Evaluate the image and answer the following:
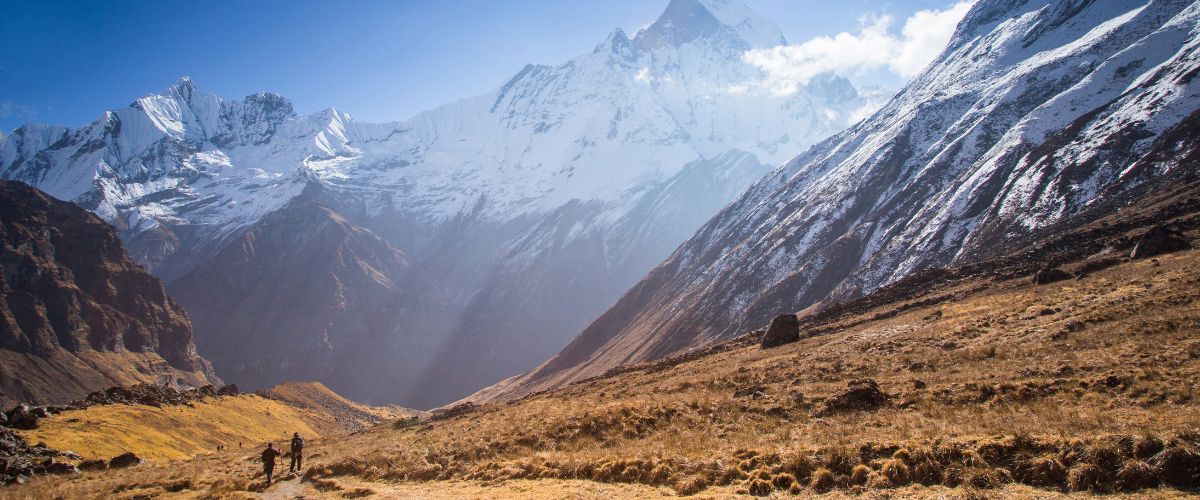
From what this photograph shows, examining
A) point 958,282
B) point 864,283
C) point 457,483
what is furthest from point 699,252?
point 457,483

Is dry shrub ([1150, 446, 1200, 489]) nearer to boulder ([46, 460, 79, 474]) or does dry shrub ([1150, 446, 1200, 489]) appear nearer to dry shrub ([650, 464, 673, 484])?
dry shrub ([650, 464, 673, 484])

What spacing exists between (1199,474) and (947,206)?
105980 millimetres

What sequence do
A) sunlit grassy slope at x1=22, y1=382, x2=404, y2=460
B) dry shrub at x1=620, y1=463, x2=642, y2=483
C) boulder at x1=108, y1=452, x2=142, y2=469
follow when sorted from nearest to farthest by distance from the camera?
dry shrub at x1=620, y1=463, x2=642, y2=483 < boulder at x1=108, y1=452, x2=142, y2=469 < sunlit grassy slope at x1=22, y1=382, x2=404, y2=460

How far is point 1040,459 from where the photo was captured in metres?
14.2

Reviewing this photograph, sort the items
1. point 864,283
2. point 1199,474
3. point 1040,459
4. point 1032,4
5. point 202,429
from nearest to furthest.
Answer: point 1199,474, point 1040,459, point 202,429, point 864,283, point 1032,4

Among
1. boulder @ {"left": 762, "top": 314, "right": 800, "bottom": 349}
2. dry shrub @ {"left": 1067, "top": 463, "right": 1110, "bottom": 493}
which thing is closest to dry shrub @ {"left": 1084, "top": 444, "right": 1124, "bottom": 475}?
dry shrub @ {"left": 1067, "top": 463, "right": 1110, "bottom": 493}

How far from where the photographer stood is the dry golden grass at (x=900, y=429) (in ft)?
47.6

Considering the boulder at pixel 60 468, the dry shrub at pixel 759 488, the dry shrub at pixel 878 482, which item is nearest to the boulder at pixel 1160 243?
the dry shrub at pixel 878 482

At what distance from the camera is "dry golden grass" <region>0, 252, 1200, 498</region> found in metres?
14.5

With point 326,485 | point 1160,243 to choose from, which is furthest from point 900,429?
point 1160,243

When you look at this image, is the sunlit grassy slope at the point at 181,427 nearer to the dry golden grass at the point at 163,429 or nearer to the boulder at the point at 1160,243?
the dry golden grass at the point at 163,429

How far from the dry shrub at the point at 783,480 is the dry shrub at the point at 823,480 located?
1.66 ft

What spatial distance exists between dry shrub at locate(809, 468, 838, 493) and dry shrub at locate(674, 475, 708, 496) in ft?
10.4

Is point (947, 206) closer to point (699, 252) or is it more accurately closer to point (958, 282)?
point (958, 282)
